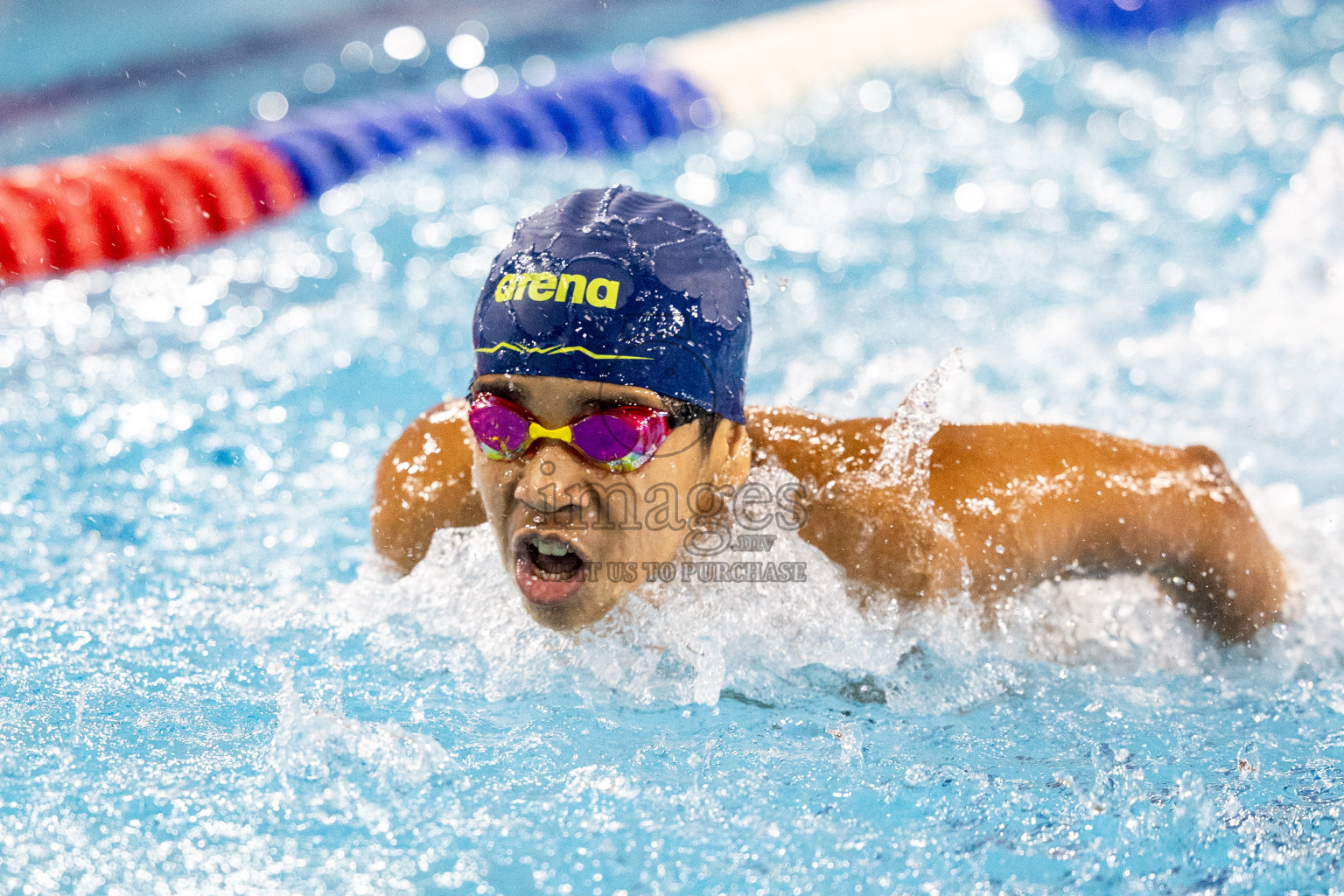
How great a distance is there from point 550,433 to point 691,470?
0.86 ft

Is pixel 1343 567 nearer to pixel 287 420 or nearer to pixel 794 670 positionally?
pixel 794 670

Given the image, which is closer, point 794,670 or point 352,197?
point 794,670

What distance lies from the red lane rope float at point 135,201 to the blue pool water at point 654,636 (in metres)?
0.13

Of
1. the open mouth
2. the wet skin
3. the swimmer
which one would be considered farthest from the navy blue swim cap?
the open mouth

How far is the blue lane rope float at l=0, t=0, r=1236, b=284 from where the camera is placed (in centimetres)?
441

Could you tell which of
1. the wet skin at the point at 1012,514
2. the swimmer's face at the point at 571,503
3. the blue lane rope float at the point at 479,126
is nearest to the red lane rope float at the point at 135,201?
the blue lane rope float at the point at 479,126

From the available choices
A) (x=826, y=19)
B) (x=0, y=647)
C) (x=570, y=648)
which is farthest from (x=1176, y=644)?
(x=826, y=19)

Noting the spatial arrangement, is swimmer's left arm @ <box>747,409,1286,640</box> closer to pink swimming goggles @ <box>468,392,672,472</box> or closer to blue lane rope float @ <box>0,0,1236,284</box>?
pink swimming goggles @ <box>468,392,672,472</box>

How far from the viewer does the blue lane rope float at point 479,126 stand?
14.5ft

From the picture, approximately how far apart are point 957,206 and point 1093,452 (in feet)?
8.15

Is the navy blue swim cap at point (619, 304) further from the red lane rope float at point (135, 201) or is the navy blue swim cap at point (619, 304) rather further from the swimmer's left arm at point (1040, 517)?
the red lane rope float at point (135, 201)

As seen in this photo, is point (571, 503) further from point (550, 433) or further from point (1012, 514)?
point (1012, 514)

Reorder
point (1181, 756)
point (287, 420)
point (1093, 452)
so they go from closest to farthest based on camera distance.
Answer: point (1181, 756)
point (1093, 452)
point (287, 420)

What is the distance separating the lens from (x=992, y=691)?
2.32 meters
